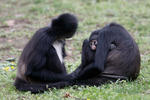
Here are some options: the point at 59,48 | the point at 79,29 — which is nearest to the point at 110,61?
the point at 59,48

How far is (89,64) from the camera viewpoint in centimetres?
690

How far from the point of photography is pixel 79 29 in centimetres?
1136

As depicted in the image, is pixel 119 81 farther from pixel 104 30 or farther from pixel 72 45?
pixel 72 45

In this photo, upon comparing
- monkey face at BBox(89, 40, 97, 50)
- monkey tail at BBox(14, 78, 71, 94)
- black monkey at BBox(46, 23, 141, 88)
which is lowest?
monkey tail at BBox(14, 78, 71, 94)

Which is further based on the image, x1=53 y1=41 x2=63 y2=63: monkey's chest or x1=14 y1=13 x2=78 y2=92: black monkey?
x1=53 y1=41 x2=63 y2=63: monkey's chest

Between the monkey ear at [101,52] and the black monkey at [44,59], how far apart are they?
22.3 inches

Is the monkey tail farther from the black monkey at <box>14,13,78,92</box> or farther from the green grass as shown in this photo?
the green grass

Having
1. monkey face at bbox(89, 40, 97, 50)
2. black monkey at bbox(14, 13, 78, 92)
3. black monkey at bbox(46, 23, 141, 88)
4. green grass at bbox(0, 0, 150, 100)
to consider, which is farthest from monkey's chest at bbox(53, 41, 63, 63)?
green grass at bbox(0, 0, 150, 100)

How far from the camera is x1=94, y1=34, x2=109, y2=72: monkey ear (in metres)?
6.63

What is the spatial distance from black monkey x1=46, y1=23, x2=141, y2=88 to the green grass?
252 millimetres

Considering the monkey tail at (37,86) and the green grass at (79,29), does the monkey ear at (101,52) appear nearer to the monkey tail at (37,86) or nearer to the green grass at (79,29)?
the green grass at (79,29)

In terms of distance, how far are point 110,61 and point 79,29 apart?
4667 mm

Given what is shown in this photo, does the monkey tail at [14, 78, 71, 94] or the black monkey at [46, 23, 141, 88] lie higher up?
the black monkey at [46, 23, 141, 88]

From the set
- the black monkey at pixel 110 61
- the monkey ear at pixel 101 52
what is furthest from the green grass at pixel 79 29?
the monkey ear at pixel 101 52
